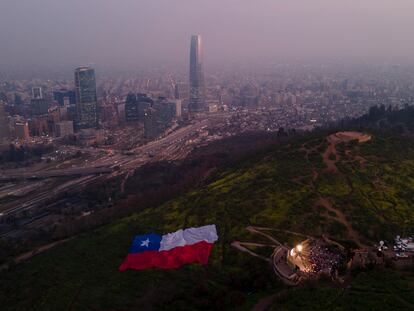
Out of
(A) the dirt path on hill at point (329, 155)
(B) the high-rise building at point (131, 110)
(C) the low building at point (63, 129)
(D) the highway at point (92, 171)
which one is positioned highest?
(A) the dirt path on hill at point (329, 155)

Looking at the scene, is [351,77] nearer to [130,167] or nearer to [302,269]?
[130,167]

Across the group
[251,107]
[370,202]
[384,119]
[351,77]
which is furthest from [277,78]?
[370,202]

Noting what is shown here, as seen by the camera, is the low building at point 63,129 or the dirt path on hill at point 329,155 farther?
the low building at point 63,129

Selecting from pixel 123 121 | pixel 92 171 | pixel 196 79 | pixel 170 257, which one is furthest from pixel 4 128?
pixel 170 257

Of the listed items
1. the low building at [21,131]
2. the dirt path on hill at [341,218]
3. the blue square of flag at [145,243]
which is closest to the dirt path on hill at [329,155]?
the dirt path on hill at [341,218]

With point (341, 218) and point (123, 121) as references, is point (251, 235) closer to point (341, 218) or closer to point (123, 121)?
point (341, 218)

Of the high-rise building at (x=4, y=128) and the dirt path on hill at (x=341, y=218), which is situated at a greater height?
the dirt path on hill at (x=341, y=218)

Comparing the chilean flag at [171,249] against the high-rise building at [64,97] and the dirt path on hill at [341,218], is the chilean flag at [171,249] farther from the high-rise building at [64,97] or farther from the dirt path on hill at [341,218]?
the high-rise building at [64,97]
